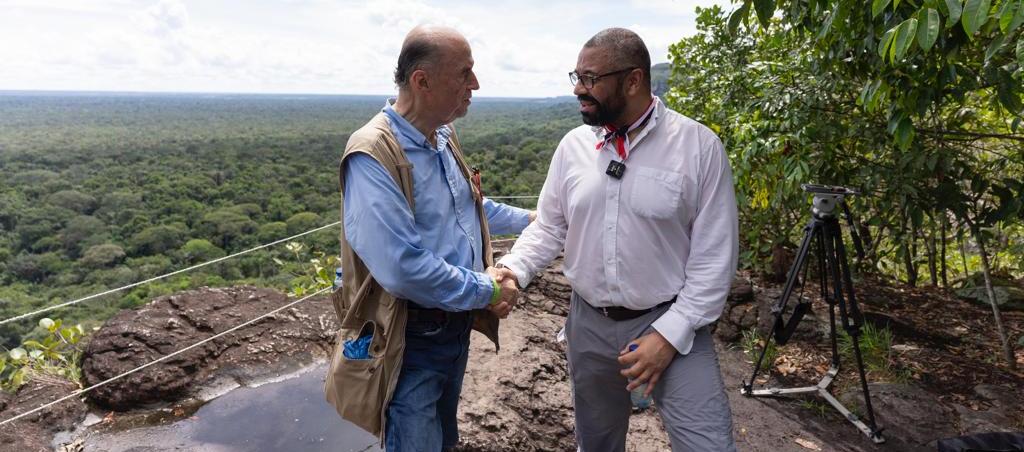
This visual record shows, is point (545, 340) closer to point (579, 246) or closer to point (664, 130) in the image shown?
point (579, 246)

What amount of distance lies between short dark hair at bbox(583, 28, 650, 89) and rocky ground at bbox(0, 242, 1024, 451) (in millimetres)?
1755

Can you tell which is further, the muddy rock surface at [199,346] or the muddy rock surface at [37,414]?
the muddy rock surface at [199,346]

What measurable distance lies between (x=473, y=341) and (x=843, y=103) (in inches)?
104

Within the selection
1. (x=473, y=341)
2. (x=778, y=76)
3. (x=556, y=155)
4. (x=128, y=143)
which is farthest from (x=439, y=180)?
(x=128, y=143)

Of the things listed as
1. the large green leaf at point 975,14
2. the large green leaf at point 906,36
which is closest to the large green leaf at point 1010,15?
the large green leaf at point 975,14

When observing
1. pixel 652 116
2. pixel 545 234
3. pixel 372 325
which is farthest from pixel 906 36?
pixel 372 325

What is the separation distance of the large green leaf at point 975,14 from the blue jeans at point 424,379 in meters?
1.51

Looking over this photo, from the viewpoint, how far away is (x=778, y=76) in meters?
3.79

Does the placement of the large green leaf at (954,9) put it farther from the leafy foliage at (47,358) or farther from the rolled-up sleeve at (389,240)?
the leafy foliage at (47,358)

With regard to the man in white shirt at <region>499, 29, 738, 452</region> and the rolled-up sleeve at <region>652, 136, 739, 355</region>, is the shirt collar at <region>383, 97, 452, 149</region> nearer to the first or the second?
the man in white shirt at <region>499, 29, 738, 452</region>

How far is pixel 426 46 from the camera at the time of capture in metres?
1.84

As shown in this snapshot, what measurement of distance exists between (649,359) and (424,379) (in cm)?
67

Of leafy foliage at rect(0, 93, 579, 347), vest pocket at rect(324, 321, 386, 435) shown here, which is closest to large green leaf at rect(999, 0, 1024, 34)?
vest pocket at rect(324, 321, 386, 435)

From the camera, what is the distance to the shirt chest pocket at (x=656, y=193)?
1.89 metres
